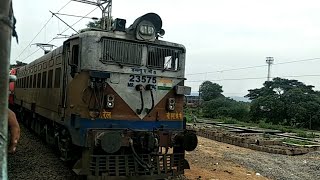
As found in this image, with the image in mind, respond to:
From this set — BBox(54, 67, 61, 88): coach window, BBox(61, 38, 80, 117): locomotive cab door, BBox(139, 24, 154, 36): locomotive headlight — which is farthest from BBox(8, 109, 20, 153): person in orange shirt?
BBox(54, 67, 61, 88): coach window

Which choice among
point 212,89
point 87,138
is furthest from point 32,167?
point 212,89

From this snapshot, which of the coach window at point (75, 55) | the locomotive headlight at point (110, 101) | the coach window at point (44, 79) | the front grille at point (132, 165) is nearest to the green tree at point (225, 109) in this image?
the coach window at point (44, 79)

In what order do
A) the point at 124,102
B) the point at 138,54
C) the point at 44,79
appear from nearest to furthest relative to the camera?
the point at 124,102 < the point at 138,54 < the point at 44,79

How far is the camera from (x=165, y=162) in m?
6.77

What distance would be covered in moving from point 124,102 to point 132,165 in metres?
1.14

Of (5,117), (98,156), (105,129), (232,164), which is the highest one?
(5,117)

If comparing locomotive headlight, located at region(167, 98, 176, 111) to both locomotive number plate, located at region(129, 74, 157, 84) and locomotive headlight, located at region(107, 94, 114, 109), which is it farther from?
locomotive headlight, located at region(107, 94, 114, 109)

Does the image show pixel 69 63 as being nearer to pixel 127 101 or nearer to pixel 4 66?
pixel 127 101

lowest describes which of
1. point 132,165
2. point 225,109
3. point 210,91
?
point 132,165

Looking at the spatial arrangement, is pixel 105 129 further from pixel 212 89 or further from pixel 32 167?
pixel 212 89

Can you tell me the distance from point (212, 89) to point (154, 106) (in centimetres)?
4333

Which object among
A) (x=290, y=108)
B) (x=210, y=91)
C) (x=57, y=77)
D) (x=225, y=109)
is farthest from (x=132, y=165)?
(x=210, y=91)

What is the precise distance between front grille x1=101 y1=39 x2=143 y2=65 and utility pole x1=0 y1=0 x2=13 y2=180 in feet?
17.2

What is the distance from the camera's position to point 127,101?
678 centimetres
